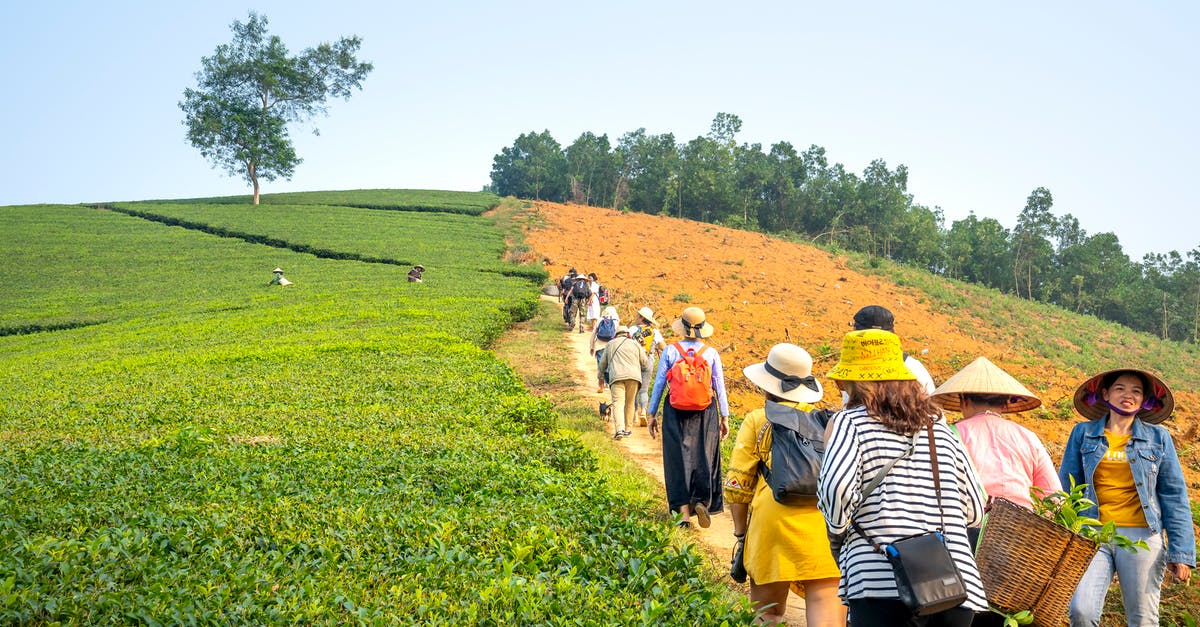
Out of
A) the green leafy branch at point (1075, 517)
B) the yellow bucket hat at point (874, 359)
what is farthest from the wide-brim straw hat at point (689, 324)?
the yellow bucket hat at point (874, 359)

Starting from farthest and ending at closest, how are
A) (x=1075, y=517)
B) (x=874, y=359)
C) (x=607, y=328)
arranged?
(x=607, y=328), (x=1075, y=517), (x=874, y=359)

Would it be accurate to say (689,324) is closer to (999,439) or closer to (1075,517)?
(999,439)

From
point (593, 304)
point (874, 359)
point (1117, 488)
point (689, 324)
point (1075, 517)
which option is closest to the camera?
point (874, 359)

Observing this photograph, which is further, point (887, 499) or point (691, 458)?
point (691, 458)

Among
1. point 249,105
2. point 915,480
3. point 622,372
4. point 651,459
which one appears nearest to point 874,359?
point 915,480

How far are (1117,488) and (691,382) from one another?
3.14 metres

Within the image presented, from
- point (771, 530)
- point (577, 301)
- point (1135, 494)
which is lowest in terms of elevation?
point (577, 301)

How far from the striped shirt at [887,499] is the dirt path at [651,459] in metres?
2.01

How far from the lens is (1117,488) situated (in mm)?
4504

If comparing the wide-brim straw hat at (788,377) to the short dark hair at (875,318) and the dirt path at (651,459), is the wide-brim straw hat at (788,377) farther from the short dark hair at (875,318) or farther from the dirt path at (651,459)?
the dirt path at (651,459)

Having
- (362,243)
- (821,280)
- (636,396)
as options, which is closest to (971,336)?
(821,280)

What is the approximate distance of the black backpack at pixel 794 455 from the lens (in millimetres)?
3883

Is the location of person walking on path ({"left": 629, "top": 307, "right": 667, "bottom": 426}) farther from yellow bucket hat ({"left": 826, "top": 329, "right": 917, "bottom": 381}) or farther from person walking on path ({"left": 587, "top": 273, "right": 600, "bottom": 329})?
yellow bucket hat ({"left": 826, "top": 329, "right": 917, "bottom": 381})

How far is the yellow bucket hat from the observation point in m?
3.09
